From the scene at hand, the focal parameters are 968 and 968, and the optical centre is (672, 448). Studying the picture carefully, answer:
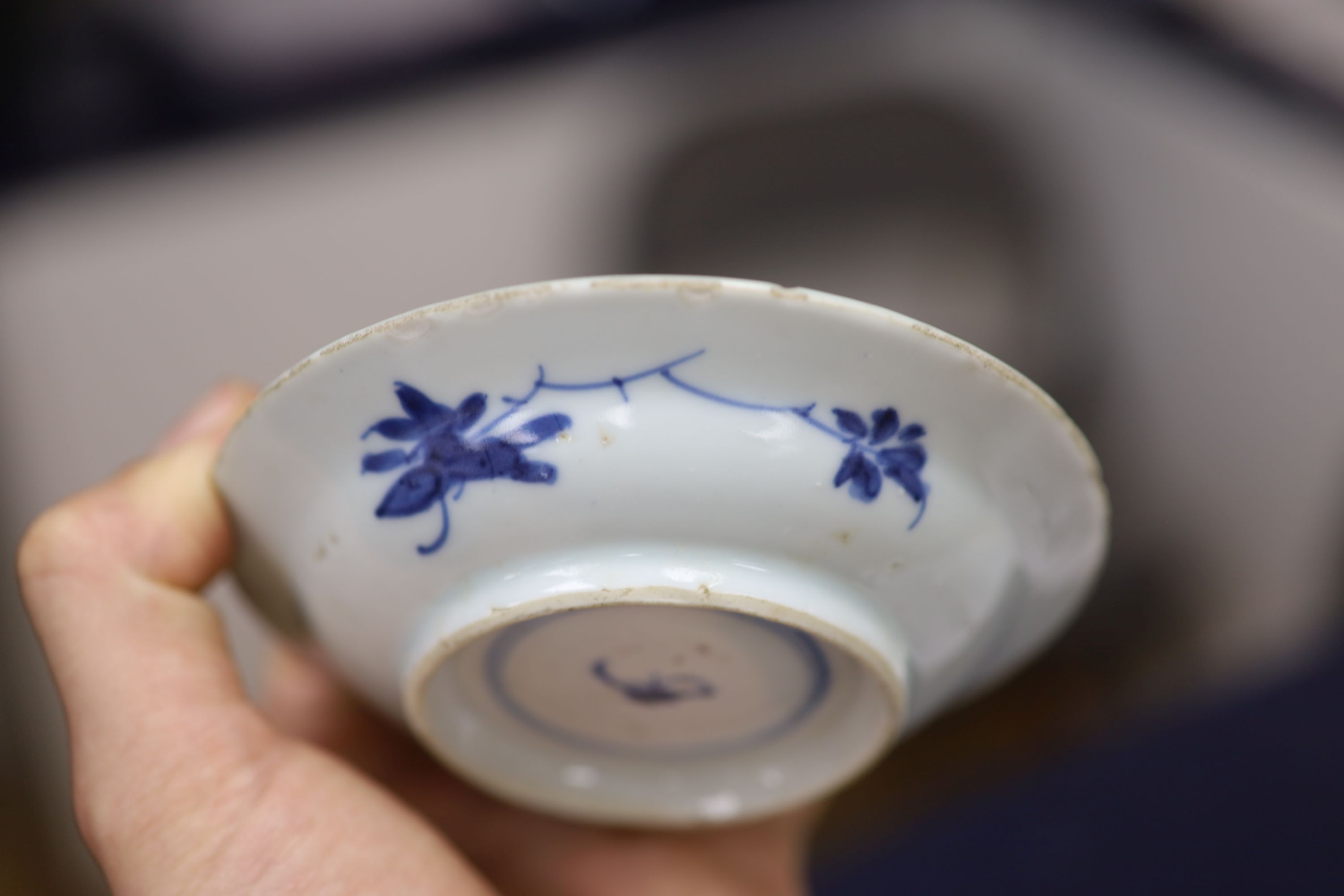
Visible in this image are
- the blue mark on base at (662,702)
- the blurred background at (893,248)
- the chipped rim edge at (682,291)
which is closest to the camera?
the chipped rim edge at (682,291)

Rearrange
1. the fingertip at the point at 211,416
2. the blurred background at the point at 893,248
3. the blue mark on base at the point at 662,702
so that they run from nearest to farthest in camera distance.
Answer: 1. the blue mark on base at the point at 662,702
2. the fingertip at the point at 211,416
3. the blurred background at the point at 893,248

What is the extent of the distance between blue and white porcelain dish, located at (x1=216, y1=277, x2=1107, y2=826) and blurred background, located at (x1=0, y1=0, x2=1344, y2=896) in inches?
24.4

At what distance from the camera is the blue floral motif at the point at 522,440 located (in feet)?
1.17

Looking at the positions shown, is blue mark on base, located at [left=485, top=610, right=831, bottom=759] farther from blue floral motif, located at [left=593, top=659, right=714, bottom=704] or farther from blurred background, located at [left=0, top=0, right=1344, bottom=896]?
blurred background, located at [left=0, top=0, right=1344, bottom=896]

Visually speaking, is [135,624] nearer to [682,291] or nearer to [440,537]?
[440,537]

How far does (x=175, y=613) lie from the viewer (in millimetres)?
489

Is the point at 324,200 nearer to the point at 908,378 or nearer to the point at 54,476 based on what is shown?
the point at 54,476

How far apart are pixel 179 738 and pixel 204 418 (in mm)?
205

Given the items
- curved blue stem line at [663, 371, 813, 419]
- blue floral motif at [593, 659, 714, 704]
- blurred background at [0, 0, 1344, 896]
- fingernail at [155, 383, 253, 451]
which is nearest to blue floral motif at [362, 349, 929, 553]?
curved blue stem line at [663, 371, 813, 419]

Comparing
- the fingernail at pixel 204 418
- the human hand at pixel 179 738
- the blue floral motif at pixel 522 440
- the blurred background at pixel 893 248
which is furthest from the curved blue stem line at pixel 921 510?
the blurred background at pixel 893 248

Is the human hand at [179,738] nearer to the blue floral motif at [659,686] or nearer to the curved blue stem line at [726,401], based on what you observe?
the blue floral motif at [659,686]

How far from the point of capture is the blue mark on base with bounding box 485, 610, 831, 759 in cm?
44

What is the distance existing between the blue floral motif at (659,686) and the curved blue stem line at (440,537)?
0.11 meters

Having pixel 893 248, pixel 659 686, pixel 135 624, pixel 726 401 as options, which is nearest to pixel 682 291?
pixel 726 401
